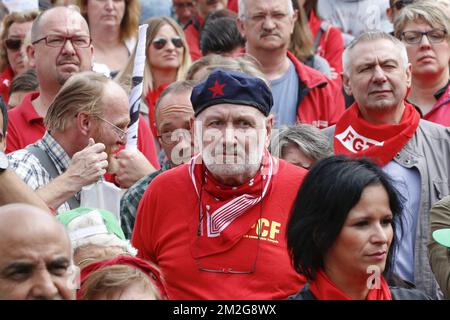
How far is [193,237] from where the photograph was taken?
227 inches

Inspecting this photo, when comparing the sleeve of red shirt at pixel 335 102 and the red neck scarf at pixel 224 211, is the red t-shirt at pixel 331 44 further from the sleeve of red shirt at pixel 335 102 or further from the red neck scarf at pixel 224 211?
the red neck scarf at pixel 224 211

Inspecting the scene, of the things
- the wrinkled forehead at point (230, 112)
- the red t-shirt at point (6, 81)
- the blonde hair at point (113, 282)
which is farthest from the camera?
the red t-shirt at point (6, 81)

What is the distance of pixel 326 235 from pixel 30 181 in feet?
6.64

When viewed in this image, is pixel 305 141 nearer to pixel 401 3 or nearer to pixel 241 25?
pixel 241 25

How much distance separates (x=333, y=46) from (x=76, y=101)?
371cm

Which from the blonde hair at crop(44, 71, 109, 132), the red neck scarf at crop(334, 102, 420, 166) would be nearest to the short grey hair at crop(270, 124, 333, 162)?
the red neck scarf at crop(334, 102, 420, 166)

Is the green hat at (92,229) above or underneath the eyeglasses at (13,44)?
underneath

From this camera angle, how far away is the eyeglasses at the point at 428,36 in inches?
323

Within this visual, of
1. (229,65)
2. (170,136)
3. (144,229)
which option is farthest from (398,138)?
(144,229)

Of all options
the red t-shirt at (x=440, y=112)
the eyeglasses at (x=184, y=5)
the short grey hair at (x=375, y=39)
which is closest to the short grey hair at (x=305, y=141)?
the short grey hair at (x=375, y=39)

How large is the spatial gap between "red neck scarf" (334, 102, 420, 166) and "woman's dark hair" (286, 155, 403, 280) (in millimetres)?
1595

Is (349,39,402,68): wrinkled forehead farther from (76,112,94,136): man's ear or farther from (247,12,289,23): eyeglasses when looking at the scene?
(76,112,94,136): man's ear

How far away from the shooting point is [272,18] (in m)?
8.49
